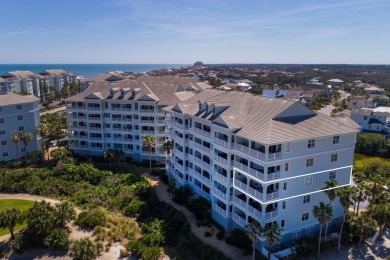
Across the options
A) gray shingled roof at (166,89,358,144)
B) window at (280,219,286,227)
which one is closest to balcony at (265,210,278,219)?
window at (280,219,286,227)

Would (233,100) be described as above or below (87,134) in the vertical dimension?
above

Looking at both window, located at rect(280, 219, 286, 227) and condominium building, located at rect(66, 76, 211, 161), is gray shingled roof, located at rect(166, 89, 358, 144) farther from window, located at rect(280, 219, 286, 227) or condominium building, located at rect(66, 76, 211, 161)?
condominium building, located at rect(66, 76, 211, 161)

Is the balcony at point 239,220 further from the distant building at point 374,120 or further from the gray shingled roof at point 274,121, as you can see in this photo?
the distant building at point 374,120

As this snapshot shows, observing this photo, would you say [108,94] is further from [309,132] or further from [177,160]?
[309,132]

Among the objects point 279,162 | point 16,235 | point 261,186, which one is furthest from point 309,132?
point 16,235

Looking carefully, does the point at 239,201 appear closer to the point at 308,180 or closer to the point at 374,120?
the point at 308,180

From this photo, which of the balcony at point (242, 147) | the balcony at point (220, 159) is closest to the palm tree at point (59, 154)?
the balcony at point (220, 159)

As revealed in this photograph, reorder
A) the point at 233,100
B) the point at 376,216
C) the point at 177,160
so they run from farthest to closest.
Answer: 1. the point at 177,160
2. the point at 233,100
3. the point at 376,216
